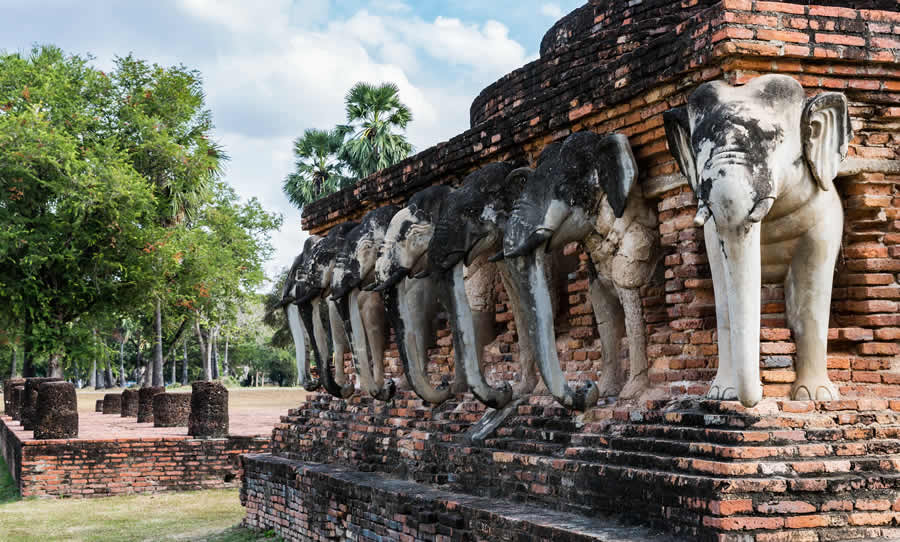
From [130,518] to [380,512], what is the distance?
5.48 meters

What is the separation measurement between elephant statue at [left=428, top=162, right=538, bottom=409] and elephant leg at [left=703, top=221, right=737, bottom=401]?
6.72 feet

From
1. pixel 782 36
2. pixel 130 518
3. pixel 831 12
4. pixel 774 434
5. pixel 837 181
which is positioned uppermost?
pixel 831 12

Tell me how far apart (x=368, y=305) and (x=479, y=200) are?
7.82 feet

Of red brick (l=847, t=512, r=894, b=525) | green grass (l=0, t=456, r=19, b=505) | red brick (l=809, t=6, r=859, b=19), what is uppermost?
red brick (l=809, t=6, r=859, b=19)

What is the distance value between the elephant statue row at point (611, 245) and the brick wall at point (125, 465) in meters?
6.55

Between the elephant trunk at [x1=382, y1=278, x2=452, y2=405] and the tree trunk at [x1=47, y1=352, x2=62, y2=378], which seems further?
the tree trunk at [x1=47, y1=352, x2=62, y2=378]

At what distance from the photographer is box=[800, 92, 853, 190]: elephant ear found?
16.4 ft

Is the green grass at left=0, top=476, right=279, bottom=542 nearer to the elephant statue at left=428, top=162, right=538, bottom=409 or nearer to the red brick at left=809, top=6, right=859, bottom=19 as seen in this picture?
the elephant statue at left=428, top=162, right=538, bottom=409

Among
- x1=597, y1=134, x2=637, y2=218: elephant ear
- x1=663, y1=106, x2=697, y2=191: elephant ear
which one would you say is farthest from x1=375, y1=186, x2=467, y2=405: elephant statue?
x1=663, y1=106, x2=697, y2=191: elephant ear

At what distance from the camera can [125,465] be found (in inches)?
561

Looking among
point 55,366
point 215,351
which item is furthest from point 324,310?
point 215,351

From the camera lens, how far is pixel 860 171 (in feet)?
17.6

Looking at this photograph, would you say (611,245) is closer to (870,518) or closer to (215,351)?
(870,518)

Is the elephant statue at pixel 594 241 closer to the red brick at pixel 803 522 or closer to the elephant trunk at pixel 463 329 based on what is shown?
the elephant trunk at pixel 463 329
